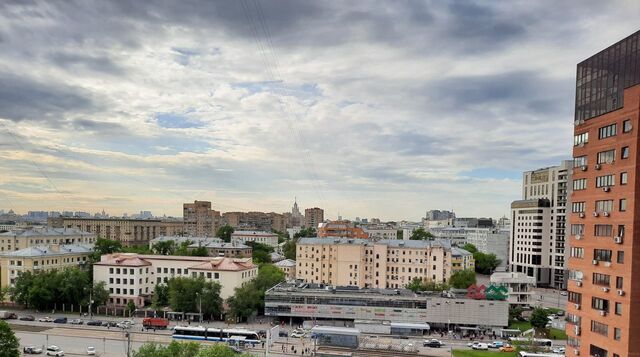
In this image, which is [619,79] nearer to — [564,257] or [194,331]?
[194,331]

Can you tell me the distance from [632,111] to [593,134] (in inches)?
133

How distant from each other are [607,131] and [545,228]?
276ft

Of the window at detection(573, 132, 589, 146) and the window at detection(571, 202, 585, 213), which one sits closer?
the window at detection(573, 132, 589, 146)

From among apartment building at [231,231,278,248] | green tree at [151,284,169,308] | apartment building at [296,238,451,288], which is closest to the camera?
green tree at [151,284,169,308]

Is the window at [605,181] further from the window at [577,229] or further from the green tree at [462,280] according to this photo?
the green tree at [462,280]

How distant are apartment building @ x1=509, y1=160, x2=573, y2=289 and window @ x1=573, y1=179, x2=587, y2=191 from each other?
255 ft

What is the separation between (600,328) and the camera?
26.4 m

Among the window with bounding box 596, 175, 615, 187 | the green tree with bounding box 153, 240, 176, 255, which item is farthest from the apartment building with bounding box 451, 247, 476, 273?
the window with bounding box 596, 175, 615, 187

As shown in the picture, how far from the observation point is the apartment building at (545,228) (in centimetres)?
10081

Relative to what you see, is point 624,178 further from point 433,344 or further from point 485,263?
point 485,263

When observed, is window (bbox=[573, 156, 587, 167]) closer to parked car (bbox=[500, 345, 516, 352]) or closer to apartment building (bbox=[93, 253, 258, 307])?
parked car (bbox=[500, 345, 516, 352])

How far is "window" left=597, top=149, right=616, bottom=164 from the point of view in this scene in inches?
1021

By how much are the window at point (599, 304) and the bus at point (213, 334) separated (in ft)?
116

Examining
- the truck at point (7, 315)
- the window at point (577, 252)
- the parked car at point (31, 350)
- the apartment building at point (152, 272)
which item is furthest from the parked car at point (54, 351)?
the window at point (577, 252)
